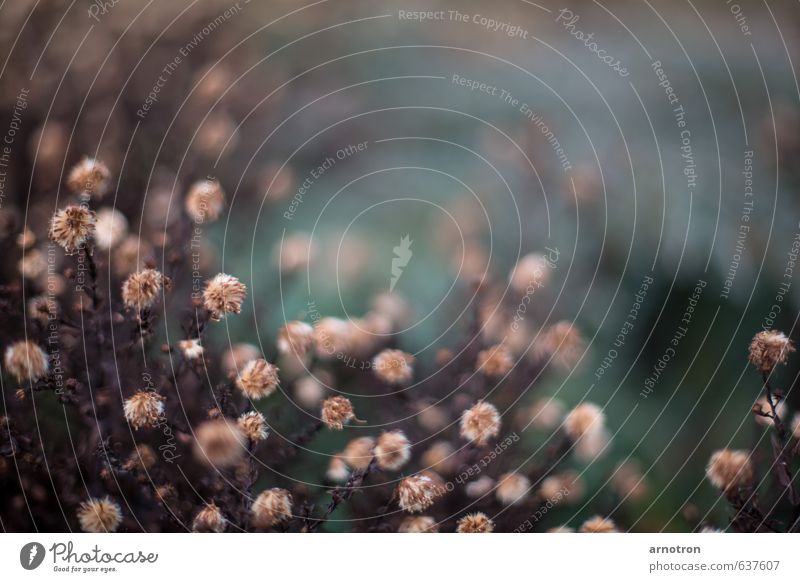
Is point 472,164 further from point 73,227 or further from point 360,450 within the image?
point 73,227

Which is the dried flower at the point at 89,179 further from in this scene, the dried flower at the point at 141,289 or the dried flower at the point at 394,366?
the dried flower at the point at 394,366

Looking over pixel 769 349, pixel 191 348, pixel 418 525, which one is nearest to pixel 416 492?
pixel 418 525

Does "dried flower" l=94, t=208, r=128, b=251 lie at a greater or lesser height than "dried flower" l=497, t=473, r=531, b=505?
greater

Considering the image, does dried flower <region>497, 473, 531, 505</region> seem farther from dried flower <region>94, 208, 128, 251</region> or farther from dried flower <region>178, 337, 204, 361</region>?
dried flower <region>94, 208, 128, 251</region>

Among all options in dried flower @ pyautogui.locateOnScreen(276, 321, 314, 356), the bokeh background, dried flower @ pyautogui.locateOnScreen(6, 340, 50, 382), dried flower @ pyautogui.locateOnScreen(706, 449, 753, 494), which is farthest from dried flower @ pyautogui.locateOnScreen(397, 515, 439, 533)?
dried flower @ pyautogui.locateOnScreen(6, 340, 50, 382)
